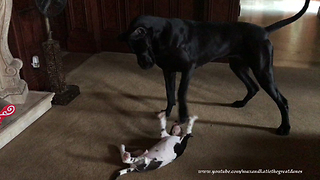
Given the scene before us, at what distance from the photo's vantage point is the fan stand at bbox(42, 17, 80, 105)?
2400 millimetres

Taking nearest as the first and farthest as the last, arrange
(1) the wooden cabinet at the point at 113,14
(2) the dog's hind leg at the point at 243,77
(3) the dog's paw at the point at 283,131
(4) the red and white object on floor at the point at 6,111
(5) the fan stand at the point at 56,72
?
(4) the red and white object on floor at the point at 6,111 → (3) the dog's paw at the point at 283,131 → (2) the dog's hind leg at the point at 243,77 → (5) the fan stand at the point at 56,72 → (1) the wooden cabinet at the point at 113,14

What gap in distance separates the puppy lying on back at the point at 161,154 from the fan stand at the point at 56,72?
92cm

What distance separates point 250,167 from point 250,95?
0.78 meters

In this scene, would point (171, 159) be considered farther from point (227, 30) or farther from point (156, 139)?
point (227, 30)

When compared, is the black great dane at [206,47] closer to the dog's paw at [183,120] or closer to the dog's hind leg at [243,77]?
the dog's paw at [183,120]

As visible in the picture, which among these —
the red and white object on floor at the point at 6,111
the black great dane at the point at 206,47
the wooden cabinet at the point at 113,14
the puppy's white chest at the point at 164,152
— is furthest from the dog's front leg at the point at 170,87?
the wooden cabinet at the point at 113,14

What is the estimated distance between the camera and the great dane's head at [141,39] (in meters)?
1.63

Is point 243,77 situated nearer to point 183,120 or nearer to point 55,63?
point 183,120

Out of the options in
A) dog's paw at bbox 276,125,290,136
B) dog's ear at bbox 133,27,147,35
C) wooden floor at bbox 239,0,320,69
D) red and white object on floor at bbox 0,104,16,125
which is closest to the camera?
dog's ear at bbox 133,27,147,35

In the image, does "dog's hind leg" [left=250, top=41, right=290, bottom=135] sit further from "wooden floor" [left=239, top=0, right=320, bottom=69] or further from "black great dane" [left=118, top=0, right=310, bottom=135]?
"wooden floor" [left=239, top=0, right=320, bottom=69]

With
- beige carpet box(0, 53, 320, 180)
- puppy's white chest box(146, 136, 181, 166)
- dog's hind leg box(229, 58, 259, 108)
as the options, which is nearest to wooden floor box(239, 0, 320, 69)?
beige carpet box(0, 53, 320, 180)

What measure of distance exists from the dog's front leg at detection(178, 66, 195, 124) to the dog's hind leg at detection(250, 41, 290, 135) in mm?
424

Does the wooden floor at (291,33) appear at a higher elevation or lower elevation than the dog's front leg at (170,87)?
lower

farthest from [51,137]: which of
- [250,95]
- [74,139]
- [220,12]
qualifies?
[220,12]
